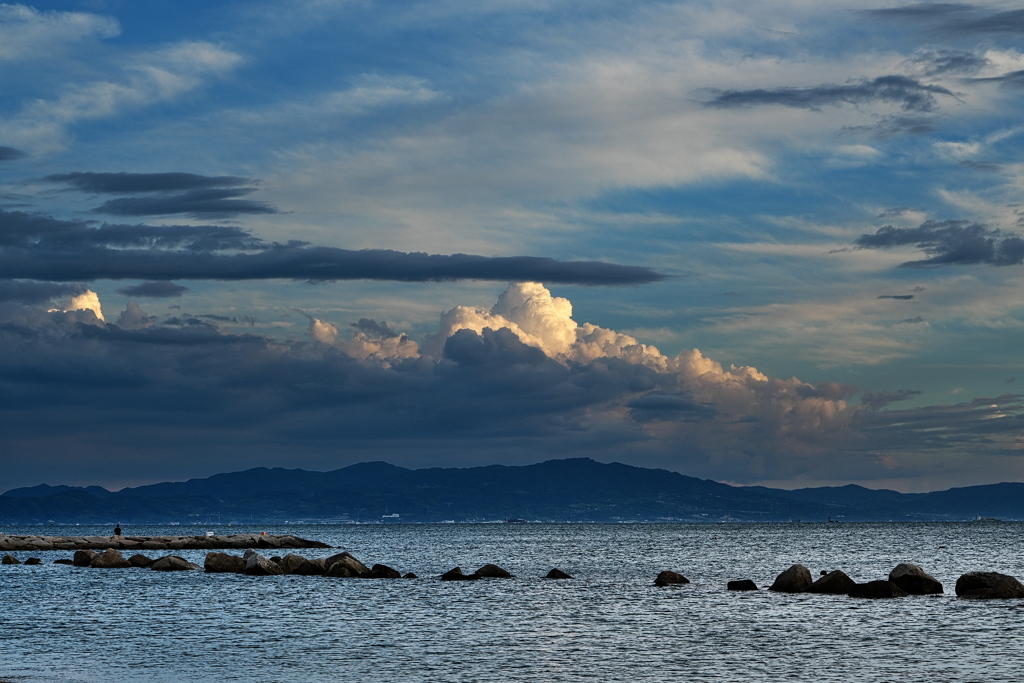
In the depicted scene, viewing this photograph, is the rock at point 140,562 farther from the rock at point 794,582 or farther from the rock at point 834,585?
the rock at point 834,585

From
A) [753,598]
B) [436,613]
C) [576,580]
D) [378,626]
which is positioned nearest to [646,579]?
[576,580]

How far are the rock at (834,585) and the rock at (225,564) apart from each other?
42.6 m

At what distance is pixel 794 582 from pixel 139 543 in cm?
9190

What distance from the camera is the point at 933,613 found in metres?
48.1

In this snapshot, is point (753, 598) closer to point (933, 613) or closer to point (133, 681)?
point (933, 613)

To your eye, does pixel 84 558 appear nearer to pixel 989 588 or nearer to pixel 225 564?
pixel 225 564

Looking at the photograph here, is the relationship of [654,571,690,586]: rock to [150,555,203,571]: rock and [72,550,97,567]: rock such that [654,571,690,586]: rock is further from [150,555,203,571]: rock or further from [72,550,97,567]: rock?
[72,550,97,567]: rock

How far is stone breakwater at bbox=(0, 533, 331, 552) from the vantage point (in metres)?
127

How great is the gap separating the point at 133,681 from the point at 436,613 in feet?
68.0

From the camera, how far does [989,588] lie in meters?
54.4

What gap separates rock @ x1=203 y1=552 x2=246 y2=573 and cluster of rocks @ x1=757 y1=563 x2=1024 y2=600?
40398 millimetres

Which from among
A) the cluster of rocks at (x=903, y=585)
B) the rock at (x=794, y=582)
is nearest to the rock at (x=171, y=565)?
the cluster of rocks at (x=903, y=585)

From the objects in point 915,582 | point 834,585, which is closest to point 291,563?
point 834,585

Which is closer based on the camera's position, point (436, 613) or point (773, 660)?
point (773, 660)
